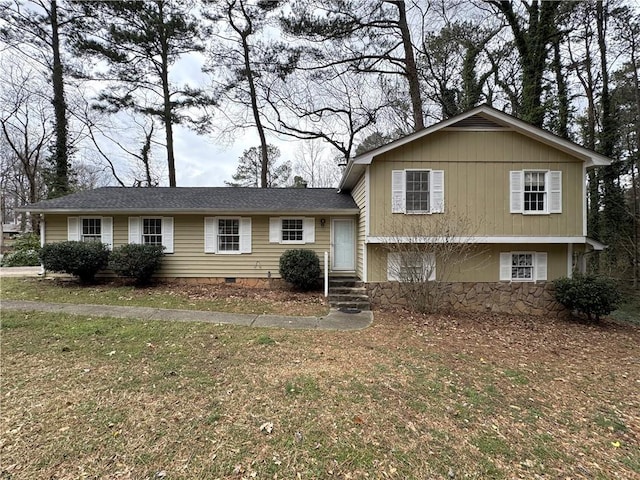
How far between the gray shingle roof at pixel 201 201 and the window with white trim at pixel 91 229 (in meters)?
0.56

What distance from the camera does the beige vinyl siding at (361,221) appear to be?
29.9 feet

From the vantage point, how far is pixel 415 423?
10.5 feet

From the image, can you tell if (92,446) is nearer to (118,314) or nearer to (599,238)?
(118,314)

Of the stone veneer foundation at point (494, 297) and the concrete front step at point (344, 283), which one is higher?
the concrete front step at point (344, 283)

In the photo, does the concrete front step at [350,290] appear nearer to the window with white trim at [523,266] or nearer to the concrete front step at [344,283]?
the concrete front step at [344,283]

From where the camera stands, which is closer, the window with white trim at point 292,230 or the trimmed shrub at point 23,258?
the window with white trim at point 292,230

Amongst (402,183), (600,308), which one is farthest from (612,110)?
(402,183)

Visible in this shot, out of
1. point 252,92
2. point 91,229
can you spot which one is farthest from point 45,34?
point 91,229

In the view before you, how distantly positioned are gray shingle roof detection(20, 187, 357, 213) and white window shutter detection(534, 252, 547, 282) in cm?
566

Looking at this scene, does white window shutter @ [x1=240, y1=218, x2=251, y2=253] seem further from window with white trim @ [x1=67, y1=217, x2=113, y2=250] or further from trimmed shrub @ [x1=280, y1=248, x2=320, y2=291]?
window with white trim @ [x1=67, y1=217, x2=113, y2=250]

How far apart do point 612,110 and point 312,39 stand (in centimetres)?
1401

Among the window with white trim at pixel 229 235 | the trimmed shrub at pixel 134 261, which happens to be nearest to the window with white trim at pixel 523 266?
the window with white trim at pixel 229 235

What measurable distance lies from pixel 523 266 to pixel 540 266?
Answer: 480mm

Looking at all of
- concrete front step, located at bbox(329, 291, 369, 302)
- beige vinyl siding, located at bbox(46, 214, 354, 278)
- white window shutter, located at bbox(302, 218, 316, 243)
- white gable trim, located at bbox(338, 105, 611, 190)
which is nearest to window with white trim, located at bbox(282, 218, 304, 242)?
white window shutter, located at bbox(302, 218, 316, 243)
